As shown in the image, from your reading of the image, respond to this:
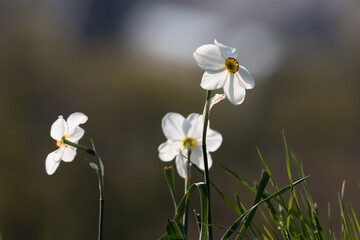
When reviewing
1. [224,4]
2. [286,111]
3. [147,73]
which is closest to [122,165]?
[147,73]

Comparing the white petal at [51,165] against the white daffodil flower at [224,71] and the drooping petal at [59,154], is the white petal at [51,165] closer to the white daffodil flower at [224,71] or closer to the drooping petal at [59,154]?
the drooping petal at [59,154]

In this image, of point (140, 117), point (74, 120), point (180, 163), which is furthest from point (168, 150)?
point (140, 117)

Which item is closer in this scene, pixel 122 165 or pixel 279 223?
pixel 279 223

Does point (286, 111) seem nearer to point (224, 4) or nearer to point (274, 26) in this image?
point (274, 26)

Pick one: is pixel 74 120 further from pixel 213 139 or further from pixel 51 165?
pixel 213 139

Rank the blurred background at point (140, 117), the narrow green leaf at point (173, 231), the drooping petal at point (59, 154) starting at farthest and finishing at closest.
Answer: the blurred background at point (140, 117), the drooping petal at point (59, 154), the narrow green leaf at point (173, 231)

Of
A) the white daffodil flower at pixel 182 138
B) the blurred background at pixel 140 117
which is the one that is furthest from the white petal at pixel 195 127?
the blurred background at pixel 140 117
